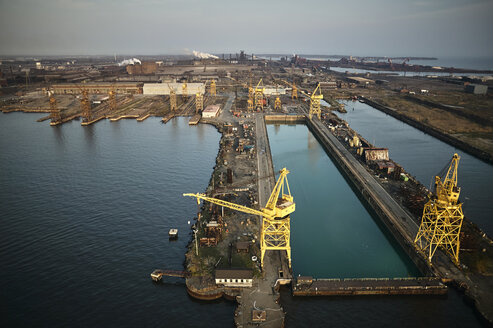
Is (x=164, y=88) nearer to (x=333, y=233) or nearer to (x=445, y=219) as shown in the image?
(x=333, y=233)

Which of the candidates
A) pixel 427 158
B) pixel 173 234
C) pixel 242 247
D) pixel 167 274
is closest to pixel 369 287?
pixel 242 247

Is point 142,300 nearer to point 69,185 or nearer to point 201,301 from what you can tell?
point 201,301

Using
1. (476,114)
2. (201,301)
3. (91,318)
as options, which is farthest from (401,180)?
(476,114)

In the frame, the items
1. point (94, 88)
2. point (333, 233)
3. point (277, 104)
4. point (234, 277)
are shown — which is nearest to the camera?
point (234, 277)

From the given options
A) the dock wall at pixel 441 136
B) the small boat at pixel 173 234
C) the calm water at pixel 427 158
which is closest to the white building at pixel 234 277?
→ the small boat at pixel 173 234

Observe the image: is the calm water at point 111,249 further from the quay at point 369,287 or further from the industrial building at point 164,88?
the industrial building at point 164,88

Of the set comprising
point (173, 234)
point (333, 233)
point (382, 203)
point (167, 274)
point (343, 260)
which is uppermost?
point (382, 203)

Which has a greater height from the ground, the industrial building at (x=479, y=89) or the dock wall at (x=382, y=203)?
the industrial building at (x=479, y=89)

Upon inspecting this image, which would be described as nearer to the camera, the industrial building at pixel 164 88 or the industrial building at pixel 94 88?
the industrial building at pixel 94 88
